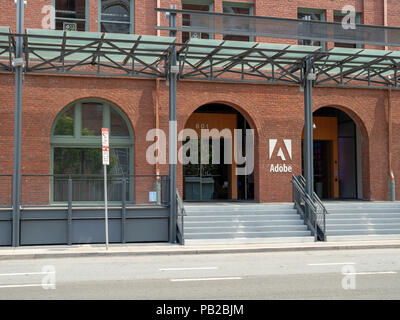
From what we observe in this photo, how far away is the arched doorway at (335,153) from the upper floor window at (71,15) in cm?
1164

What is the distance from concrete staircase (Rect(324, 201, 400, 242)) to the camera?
55.2ft

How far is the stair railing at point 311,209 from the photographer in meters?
16.7

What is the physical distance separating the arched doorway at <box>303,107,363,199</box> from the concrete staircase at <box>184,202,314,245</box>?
309 inches

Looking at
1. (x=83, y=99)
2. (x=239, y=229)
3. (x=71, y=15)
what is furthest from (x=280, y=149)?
(x=71, y=15)

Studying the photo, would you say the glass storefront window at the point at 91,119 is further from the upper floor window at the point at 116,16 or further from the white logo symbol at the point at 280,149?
the white logo symbol at the point at 280,149

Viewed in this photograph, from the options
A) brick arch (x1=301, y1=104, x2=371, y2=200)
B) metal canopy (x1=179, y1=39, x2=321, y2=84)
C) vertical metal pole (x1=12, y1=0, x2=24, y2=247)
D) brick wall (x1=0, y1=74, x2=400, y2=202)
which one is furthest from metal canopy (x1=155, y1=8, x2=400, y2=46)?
brick arch (x1=301, y1=104, x2=371, y2=200)

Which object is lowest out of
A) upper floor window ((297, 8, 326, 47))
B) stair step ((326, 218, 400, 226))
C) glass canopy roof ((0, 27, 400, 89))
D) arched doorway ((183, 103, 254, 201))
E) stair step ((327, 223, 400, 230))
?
stair step ((327, 223, 400, 230))

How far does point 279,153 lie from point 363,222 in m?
4.86

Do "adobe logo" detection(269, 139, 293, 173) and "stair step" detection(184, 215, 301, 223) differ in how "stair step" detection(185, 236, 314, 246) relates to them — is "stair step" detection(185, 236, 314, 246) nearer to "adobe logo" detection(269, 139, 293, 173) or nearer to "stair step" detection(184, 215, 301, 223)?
"stair step" detection(184, 215, 301, 223)

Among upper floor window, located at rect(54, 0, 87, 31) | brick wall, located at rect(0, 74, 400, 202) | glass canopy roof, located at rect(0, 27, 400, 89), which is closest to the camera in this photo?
glass canopy roof, located at rect(0, 27, 400, 89)

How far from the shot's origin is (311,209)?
17141 mm

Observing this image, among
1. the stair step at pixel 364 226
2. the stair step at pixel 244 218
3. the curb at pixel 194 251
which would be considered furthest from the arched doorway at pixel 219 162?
the curb at pixel 194 251

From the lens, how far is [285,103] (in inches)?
842
